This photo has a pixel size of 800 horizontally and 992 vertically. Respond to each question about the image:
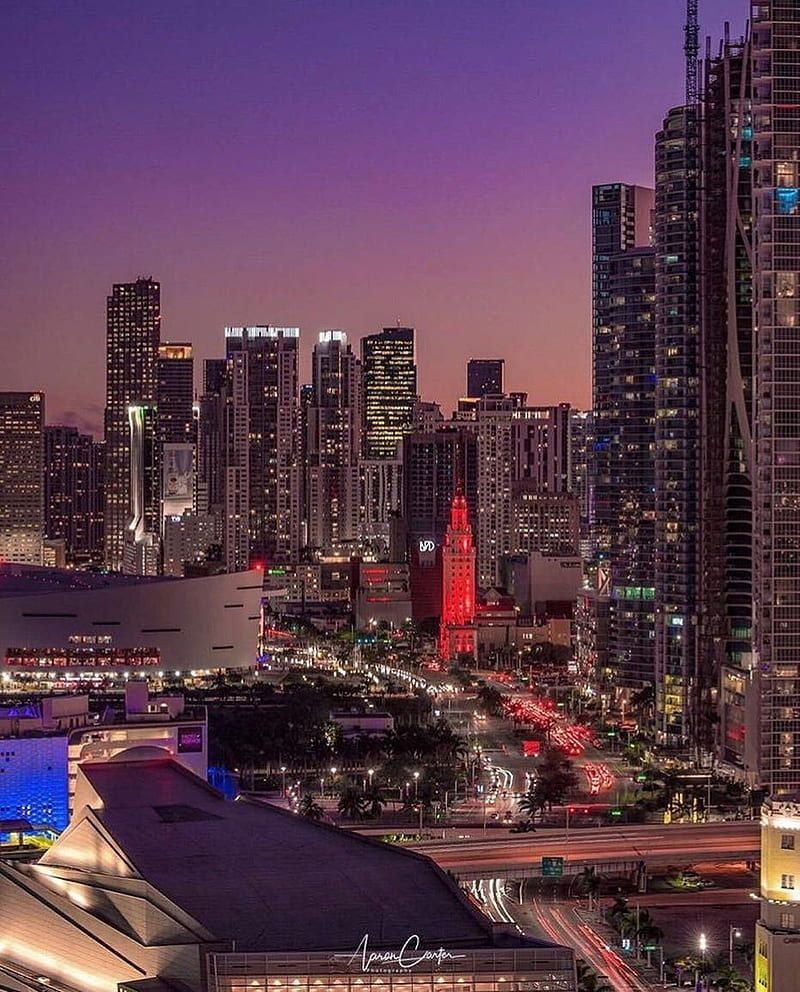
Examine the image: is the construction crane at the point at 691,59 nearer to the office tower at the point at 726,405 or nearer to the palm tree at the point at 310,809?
the office tower at the point at 726,405

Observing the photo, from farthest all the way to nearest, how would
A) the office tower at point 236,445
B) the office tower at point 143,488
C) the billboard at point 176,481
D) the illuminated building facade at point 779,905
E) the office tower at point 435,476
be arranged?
the billboard at point 176,481 < the office tower at point 143,488 < the office tower at point 236,445 < the office tower at point 435,476 < the illuminated building facade at point 779,905

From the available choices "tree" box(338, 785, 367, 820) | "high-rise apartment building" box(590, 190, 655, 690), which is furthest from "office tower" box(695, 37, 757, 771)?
"tree" box(338, 785, 367, 820)

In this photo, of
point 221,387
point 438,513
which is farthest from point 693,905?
point 221,387

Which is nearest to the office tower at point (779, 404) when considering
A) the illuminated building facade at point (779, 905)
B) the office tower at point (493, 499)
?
the illuminated building facade at point (779, 905)

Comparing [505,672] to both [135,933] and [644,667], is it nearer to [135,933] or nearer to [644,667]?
[644,667]

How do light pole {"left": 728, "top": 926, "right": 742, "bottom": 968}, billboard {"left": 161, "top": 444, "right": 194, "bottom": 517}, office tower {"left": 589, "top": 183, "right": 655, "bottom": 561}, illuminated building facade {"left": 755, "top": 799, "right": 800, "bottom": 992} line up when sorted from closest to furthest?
illuminated building facade {"left": 755, "top": 799, "right": 800, "bottom": 992} → light pole {"left": 728, "top": 926, "right": 742, "bottom": 968} → office tower {"left": 589, "top": 183, "right": 655, "bottom": 561} → billboard {"left": 161, "top": 444, "right": 194, "bottom": 517}

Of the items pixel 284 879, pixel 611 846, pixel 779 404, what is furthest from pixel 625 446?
pixel 284 879

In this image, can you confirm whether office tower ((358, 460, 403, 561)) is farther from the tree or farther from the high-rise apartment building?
the tree
